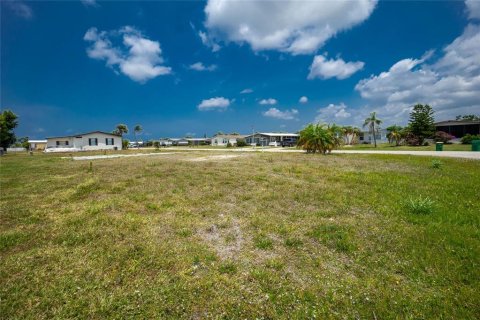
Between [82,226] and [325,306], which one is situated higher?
[82,226]

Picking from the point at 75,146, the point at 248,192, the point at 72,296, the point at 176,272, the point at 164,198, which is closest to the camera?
the point at 72,296

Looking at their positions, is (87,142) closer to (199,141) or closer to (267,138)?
(267,138)

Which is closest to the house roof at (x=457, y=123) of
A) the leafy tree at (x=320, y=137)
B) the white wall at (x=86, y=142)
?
the leafy tree at (x=320, y=137)

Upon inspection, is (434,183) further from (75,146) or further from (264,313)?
(75,146)

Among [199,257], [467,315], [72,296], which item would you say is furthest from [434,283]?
[72,296]

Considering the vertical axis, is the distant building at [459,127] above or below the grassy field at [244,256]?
above

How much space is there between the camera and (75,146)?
55.3m

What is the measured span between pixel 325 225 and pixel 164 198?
20.3ft

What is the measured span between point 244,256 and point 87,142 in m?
62.2

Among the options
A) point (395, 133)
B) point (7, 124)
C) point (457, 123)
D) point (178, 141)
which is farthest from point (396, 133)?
point (178, 141)

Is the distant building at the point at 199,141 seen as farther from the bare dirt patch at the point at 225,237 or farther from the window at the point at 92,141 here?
the bare dirt patch at the point at 225,237

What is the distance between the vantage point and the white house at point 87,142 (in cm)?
5528

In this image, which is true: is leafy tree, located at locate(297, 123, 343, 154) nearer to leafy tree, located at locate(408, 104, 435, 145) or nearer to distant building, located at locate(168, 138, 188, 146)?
leafy tree, located at locate(408, 104, 435, 145)

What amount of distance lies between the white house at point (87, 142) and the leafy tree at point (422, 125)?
7220cm
